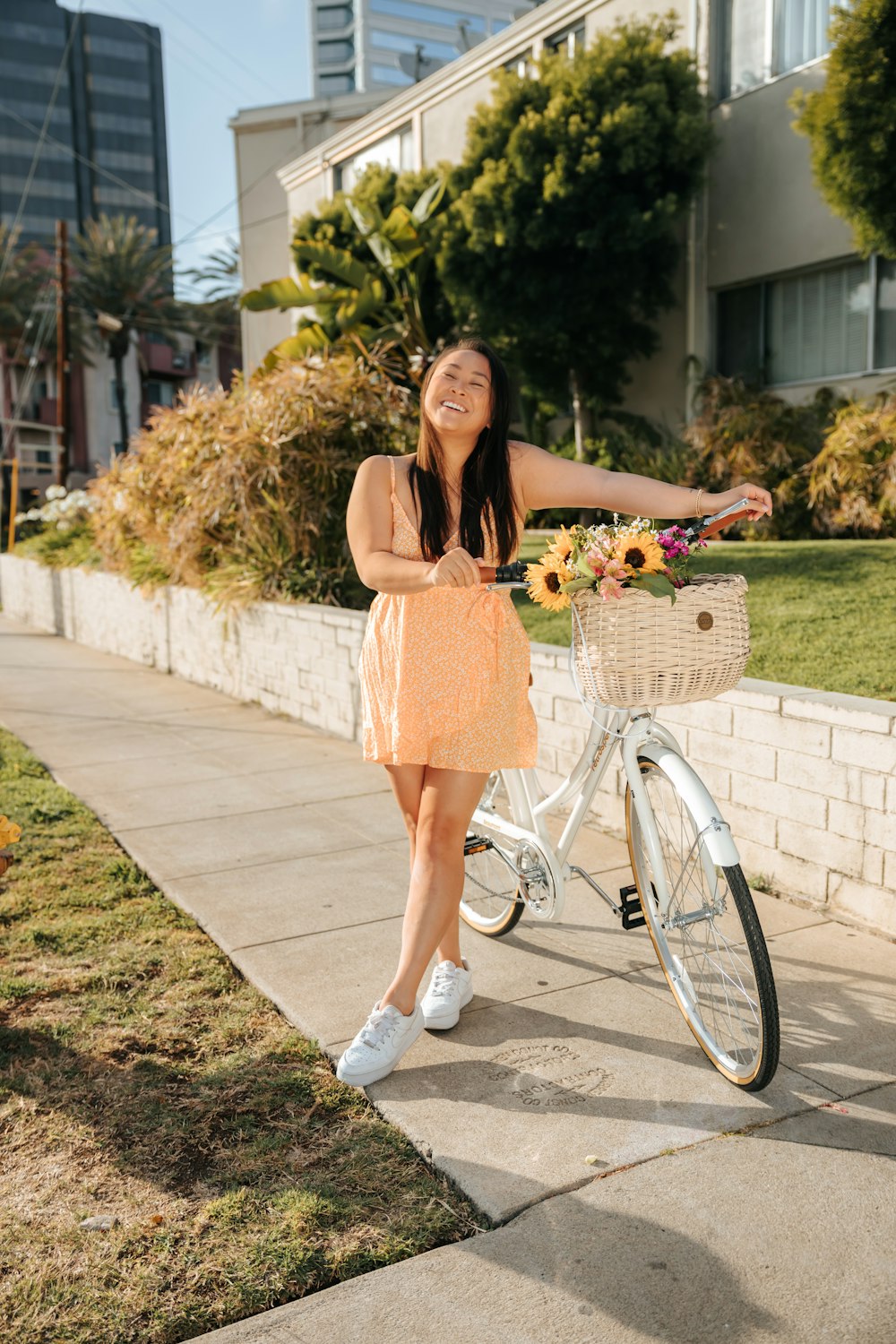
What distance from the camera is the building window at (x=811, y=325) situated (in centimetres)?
1362

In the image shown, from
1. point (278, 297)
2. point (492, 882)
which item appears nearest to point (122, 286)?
point (278, 297)

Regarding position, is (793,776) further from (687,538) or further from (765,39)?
(765,39)

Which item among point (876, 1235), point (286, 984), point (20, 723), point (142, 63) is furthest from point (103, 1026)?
point (142, 63)

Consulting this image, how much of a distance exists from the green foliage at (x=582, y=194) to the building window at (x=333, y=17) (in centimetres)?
8529

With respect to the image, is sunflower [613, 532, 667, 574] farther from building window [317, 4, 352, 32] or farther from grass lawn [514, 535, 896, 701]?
building window [317, 4, 352, 32]

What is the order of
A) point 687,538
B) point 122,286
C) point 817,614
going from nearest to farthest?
point 687,538 → point 817,614 → point 122,286

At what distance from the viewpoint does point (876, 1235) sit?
246cm

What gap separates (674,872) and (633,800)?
24cm

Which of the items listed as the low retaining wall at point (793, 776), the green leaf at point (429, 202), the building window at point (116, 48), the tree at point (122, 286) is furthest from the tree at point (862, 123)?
the building window at point (116, 48)

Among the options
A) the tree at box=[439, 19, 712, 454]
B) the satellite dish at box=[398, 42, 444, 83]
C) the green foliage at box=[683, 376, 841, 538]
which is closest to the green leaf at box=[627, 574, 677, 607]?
the green foliage at box=[683, 376, 841, 538]

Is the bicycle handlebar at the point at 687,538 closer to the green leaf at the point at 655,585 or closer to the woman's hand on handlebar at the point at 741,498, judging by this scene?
the woman's hand on handlebar at the point at 741,498

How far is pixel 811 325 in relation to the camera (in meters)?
14.5

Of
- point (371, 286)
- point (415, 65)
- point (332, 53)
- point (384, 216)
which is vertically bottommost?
point (371, 286)

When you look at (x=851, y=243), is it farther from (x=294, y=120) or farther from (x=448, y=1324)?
(x=294, y=120)
